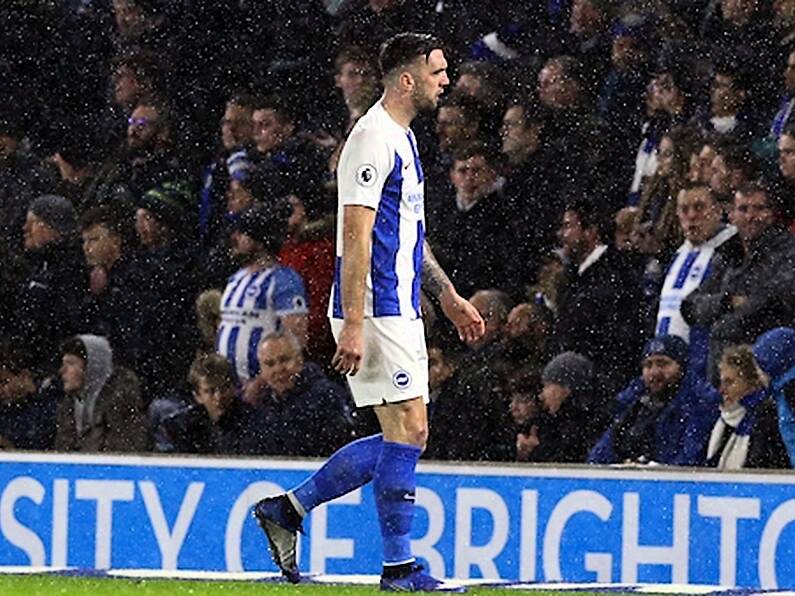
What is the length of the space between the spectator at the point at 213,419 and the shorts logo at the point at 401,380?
2.78 metres

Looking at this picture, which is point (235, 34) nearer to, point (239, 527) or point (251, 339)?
point (251, 339)

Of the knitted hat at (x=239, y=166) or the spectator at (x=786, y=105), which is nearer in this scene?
the spectator at (x=786, y=105)

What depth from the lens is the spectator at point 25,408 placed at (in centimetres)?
975

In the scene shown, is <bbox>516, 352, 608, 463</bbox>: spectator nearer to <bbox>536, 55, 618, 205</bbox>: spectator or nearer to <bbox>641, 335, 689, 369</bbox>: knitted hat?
<bbox>641, 335, 689, 369</bbox>: knitted hat

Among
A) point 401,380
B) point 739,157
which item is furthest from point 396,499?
point 739,157

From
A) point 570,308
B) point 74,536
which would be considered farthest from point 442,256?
point 74,536

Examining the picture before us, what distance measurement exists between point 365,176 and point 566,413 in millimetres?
2653

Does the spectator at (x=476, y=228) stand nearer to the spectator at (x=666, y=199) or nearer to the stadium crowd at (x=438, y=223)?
the stadium crowd at (x=438, y=223)

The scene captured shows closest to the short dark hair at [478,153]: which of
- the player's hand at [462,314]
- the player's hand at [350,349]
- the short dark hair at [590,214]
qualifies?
the short dark hair at [590,214]

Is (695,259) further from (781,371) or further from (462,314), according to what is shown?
(462,314)

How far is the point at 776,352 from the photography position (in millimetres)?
8172

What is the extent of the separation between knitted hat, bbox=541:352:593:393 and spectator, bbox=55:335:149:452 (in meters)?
1.81

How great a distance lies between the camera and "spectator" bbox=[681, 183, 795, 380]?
8.25 m

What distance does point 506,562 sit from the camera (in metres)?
8.07
